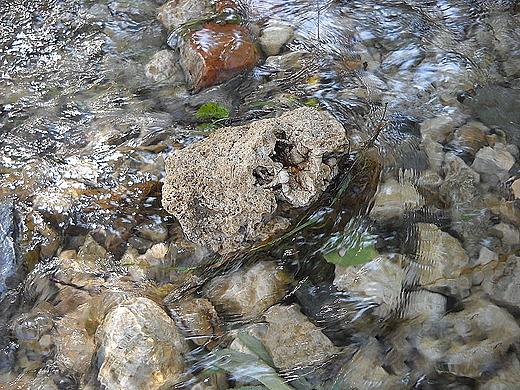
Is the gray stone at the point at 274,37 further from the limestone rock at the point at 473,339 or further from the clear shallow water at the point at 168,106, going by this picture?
the limestone rock at the point at 473,339

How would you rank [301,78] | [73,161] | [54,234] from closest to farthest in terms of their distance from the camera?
[54,234], [73,161], [301,78]

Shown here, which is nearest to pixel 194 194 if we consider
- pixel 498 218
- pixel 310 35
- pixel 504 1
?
Result: pixel 498 218

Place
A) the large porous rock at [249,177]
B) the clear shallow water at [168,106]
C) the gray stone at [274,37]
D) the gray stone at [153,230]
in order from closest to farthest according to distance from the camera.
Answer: the large porous rock at [249,177], the clear shallow water at [168,106], the gray stone at [153,230], the gray stone at [274,37]

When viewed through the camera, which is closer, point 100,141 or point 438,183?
point 438,183

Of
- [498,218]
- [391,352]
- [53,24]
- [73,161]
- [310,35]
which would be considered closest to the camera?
[391,352]

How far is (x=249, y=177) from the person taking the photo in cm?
213

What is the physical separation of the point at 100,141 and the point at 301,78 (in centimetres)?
143

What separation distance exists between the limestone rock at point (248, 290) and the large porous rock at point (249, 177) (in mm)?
148

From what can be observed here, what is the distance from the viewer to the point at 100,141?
2988mm

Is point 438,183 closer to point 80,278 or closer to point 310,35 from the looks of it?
point 310,35

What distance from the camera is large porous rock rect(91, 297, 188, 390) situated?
1931 mm

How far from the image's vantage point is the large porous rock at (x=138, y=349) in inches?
76.0

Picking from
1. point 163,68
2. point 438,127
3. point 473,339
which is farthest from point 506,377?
point 163,68

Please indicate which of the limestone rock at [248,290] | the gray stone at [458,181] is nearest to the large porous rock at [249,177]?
the limestone rock at [248,290]
